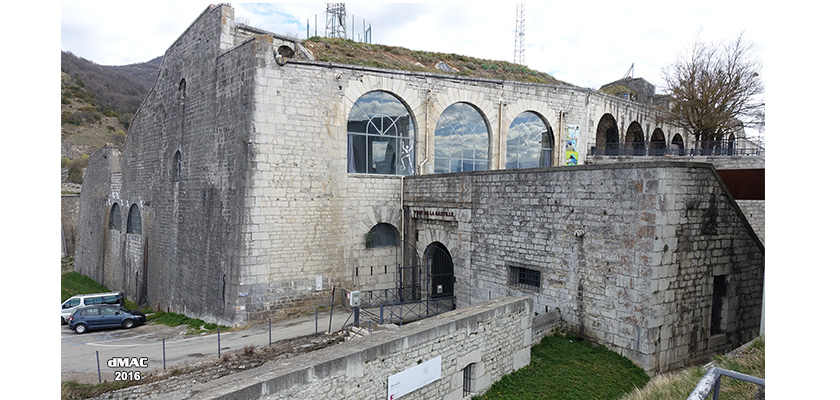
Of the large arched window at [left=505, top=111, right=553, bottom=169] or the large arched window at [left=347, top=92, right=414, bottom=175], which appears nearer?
the large arched window at [left=347, top=92, right=414, bottom=175]

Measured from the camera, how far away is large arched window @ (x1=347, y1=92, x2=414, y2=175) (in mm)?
15133

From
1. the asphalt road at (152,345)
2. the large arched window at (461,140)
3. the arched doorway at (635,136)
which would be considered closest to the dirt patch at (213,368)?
the asphalt road at (152,345)

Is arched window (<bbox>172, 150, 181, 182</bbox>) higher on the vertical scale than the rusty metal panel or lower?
higher

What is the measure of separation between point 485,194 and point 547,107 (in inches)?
298

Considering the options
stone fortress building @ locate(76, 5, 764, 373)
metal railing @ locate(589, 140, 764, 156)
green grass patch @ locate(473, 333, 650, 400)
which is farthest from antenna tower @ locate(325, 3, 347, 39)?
green grass patch @ locate(473, 333, 650, 400)

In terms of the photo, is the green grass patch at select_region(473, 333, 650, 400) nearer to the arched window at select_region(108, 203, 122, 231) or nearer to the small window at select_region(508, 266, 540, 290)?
the small window at select_region(508, 266, 540, 290)

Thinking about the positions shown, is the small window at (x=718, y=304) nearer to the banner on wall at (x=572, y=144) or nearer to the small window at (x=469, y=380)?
the small window at (x=469, y=380)

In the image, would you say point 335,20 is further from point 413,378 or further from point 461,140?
point 413,378

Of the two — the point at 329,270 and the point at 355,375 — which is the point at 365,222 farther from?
the point at 355,375

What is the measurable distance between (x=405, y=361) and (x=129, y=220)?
20.9m

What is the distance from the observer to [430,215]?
583 inches

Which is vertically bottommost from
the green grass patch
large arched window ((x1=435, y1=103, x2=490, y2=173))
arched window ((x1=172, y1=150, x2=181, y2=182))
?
the green grass patch

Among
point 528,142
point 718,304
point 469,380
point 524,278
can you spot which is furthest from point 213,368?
point 528,142

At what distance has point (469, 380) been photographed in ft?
28.6
